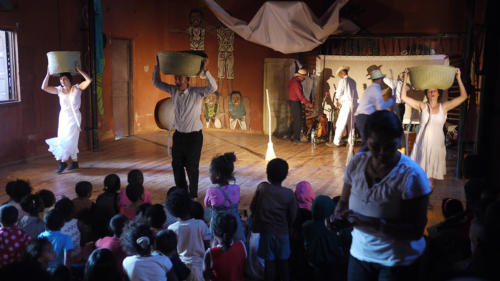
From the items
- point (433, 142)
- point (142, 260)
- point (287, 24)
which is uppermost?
point (287, 24)

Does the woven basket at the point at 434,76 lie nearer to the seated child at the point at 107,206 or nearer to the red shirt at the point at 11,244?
the seated child at the point at 107,206

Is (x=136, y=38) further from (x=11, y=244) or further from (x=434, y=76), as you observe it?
(x=11, y=244)

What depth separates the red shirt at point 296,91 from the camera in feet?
34.4

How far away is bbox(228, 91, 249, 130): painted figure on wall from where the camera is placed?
40.2 feet

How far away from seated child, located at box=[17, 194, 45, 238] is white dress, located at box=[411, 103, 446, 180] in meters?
4.27

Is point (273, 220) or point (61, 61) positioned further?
point (61, 61)

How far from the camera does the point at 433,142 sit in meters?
5.88

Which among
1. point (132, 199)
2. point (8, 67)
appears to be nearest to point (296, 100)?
point (8, 67)

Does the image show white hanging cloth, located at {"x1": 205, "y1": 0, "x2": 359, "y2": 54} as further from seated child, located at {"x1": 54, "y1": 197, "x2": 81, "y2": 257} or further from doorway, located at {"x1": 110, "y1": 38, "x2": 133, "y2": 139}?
seated child, located at {"x1": 54, "y1": 197, "x2": 81, "y2": 257}

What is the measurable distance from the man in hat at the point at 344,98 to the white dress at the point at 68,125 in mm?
5156

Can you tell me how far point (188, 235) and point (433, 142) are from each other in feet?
11.8

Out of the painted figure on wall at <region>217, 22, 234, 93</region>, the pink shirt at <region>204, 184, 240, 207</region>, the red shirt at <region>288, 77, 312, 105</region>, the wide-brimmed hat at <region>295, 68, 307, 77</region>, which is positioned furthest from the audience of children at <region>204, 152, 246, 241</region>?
the painted figure on wall at <region>217, 22, 234, 93</region>

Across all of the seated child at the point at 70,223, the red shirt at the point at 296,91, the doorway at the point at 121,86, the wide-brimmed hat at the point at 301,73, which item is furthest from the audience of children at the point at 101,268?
the doorway at the point at 121,86

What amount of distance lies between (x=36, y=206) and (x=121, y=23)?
7.91 m
